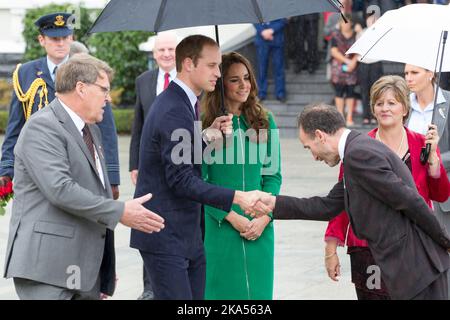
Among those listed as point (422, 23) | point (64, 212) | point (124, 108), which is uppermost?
point (422, 23)

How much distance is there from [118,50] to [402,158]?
14.5 m

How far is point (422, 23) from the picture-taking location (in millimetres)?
6207

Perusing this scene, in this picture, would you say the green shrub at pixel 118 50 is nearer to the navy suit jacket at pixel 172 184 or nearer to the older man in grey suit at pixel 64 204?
the navy suit jacket at pixel 172 184

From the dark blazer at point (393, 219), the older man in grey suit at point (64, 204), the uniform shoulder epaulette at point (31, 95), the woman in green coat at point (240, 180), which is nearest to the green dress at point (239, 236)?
the woman in green coat at point (240, 180)

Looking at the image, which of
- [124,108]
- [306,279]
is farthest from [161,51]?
[124,108]

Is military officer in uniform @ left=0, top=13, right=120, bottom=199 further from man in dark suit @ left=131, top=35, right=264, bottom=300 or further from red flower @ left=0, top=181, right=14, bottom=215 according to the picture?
man in dark suit @ left=131, top=35, right=264, bottom=300

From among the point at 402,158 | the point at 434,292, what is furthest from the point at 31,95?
the point at 434,292

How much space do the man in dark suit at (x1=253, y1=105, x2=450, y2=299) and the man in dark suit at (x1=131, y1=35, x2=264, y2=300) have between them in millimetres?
671

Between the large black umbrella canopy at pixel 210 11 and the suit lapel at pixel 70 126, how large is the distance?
81 centimetres

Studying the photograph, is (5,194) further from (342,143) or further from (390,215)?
(390,215)

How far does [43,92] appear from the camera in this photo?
23.9 ft
